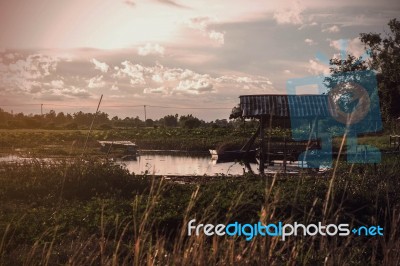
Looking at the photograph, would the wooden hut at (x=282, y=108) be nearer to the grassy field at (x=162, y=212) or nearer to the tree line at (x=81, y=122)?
the grassy field at (x=162, y=212)

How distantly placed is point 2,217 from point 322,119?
18.8 meters

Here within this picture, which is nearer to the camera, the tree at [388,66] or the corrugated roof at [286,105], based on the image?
the corrugated roof at [286,105]

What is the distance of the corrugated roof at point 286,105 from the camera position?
76.5 ft

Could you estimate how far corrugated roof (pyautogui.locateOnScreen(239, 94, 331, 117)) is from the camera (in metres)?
23.3

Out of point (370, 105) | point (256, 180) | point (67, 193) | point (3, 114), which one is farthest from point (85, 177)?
point (3, 114)

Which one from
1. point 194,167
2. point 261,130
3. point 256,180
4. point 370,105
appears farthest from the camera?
point 370,105

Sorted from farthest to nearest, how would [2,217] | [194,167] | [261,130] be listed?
[194,167]
[261,130]
[2,217]

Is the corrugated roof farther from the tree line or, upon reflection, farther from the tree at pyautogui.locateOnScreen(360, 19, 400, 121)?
the tree line

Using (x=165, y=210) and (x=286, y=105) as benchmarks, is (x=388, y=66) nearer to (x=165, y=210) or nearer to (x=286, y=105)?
(x=286, y=105)

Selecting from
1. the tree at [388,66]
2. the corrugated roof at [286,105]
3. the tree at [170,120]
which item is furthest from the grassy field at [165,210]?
the tree at [170,120]

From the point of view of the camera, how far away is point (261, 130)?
23250 mm

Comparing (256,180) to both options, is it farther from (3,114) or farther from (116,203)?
(3,114)

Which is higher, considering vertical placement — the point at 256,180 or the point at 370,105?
the point at 370,105

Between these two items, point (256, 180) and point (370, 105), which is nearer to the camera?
point (256, 180)
